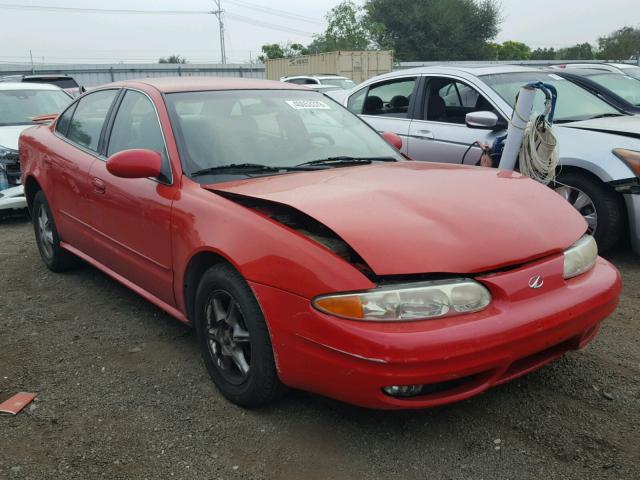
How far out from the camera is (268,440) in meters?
2.52

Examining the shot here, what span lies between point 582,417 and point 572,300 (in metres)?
0.56

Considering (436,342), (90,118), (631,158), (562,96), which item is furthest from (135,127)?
(562,96)

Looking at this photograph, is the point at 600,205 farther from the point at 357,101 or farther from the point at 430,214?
the point at 357,101

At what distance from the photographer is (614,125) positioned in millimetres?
5066

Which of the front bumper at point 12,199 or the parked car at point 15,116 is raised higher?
the parked car at point 15,116

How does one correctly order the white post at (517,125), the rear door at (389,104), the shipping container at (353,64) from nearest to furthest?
1. the white post at (517,125)
2. the rear door at (389,104)
3. the shipping container at (353,64)

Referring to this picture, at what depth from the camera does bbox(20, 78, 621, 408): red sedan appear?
7.22 feet

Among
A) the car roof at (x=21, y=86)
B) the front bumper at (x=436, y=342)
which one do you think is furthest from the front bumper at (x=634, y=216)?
the car roof at (x=21, y=86)

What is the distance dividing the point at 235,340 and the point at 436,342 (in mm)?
989

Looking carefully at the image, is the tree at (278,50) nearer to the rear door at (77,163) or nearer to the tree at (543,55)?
the tree at (543,55)

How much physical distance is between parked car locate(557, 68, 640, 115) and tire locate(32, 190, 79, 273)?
5.40 m

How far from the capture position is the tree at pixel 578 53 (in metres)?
54.3

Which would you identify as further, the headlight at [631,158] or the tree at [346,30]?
the tree at [346,30]

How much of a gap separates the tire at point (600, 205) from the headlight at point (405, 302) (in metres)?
3.00
